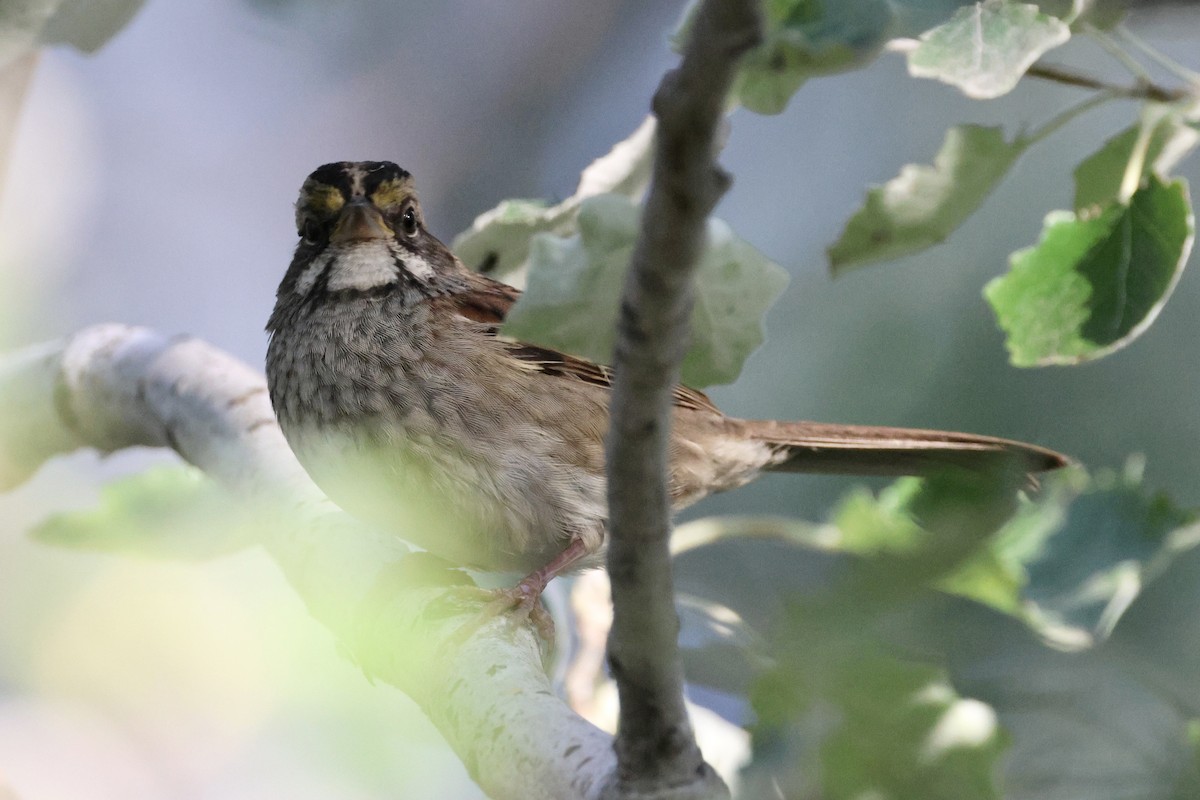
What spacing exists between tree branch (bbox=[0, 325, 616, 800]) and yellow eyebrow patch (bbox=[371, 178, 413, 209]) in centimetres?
67

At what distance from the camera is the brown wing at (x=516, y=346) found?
3.38 m

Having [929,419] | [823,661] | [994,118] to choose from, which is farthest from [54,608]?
[994,118]

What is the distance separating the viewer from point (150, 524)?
12.6ft

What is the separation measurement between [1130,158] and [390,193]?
6.87 ft

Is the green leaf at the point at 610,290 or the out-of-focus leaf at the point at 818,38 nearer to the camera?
the green leaf at the point at 610,290

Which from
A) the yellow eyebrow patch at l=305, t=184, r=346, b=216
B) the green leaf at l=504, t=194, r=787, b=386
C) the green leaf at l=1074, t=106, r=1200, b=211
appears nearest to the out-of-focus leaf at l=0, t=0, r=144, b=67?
the yellow eyebrow patch at l=305, t=184, r=346, b=216

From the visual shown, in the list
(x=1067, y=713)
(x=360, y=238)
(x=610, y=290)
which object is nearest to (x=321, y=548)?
(x=360, y=238)

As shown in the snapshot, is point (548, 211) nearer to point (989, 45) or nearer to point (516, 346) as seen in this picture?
point (516, 346)

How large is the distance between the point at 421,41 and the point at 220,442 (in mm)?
5002

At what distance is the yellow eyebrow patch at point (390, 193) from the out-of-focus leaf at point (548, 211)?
234mm

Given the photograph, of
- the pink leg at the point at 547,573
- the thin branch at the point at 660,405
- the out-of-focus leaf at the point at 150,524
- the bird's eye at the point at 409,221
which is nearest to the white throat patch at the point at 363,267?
the bird's eye at the point at 409,221

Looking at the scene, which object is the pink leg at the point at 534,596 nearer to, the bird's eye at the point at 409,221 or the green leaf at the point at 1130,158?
the bird's eye at the point at 409,221

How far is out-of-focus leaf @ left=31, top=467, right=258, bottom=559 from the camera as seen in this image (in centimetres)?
375

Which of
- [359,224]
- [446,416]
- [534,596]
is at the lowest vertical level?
[534,596]
